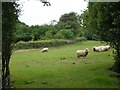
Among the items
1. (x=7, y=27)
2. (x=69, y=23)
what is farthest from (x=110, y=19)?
(x=69, y=23)

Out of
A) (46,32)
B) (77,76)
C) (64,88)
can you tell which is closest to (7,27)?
(64,88)

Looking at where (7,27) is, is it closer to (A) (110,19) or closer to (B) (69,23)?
(A) (110,19)

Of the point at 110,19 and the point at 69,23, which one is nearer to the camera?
the point at 110,19

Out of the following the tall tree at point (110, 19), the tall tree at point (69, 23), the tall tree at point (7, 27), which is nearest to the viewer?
the tall tree at point (7, 27)

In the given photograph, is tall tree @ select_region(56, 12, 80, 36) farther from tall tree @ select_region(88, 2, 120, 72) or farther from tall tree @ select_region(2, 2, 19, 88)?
tall tree @ select_region(2, 2, 19, 88)

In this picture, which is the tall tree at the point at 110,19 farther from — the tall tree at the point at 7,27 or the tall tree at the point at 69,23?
the tall tree at the point at 69,23

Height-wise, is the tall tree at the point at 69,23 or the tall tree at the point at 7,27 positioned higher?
the tall tree at the point at 69,23

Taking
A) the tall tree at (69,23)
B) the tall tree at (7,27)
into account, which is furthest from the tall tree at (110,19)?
the tall tree at (69,23)

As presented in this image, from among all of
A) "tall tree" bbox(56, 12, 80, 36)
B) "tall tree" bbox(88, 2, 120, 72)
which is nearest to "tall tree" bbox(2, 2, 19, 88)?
"tall tree" bbox(88, 2, 120, 72)

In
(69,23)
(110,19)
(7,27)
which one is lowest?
(7,27)

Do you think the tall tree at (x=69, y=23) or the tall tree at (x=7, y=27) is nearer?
the tall tree at (x=7, y=27)

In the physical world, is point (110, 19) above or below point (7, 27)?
above

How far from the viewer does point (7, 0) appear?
9305 millimetres

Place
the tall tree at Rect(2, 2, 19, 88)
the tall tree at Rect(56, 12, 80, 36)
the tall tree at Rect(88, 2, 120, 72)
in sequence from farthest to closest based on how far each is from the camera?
the tall tree at Rect(56, 12, 80, 36) < the tall tree at Rect(88, 2, 120, 72) < the tall tree at Rect(2, 2, 19, 88)
